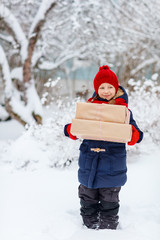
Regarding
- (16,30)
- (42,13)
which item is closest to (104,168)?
(42,13)

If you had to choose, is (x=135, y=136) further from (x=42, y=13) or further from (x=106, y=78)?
(x=42, y=13)

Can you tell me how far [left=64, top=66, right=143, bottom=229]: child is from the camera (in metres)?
2.01

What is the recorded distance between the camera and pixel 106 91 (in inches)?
80.1

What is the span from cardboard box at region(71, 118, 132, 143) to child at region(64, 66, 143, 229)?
0.16 m

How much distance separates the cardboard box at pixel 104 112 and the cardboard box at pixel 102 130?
55 mm

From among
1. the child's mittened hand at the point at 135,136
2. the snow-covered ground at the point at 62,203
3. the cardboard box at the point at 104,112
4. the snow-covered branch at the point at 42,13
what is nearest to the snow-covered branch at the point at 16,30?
the snow-covered branch at the point at 42,13

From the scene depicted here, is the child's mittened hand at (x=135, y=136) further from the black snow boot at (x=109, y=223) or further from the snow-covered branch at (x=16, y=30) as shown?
the snow-covered branch at (x=16, y=30)

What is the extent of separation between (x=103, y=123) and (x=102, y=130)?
5 cm

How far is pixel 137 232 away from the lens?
83.8 inches

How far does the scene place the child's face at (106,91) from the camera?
2.04 meters

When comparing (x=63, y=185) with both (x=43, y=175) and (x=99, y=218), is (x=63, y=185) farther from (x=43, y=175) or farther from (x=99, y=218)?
(x=99, y=218)

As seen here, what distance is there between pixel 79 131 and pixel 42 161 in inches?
90.2

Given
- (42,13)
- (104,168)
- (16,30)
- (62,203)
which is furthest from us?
(16,30)

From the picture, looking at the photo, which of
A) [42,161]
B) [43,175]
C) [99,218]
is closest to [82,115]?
[99,218]
